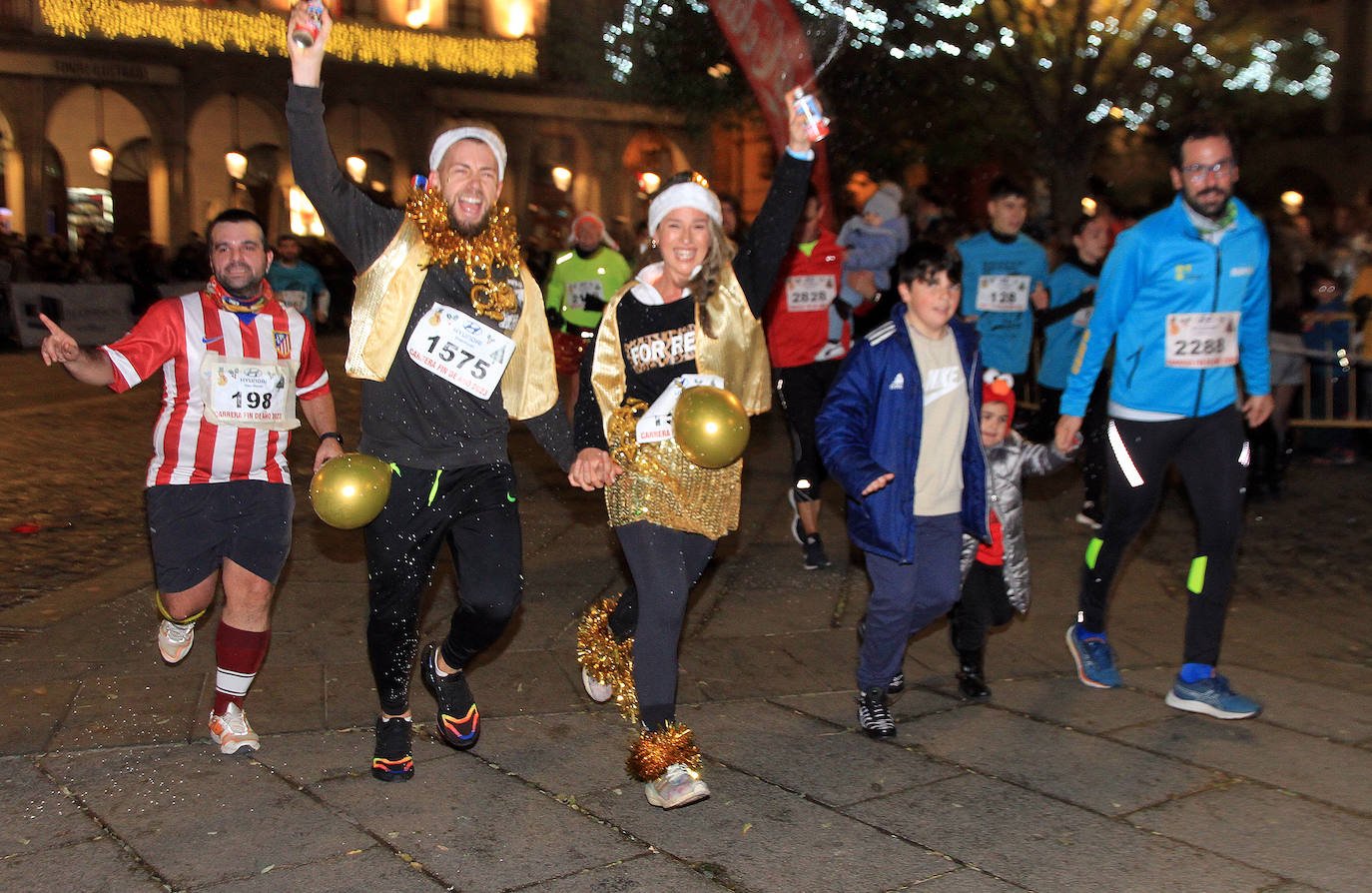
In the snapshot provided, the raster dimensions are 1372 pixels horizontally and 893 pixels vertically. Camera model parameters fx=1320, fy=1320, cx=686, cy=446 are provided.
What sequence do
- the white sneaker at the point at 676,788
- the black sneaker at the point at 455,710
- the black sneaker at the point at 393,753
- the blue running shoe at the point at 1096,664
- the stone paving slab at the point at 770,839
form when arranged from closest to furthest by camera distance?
the stone paving slab at the point at 770,839, the white sneaker at the point at 676,788, the black sneaker at the point at 393,753, the black sneaker at the point at 455,710, the blue running shoe at the point at 1096,664

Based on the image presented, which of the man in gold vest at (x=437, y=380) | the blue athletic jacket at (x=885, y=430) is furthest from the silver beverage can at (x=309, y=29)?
the blue athletic jacket at (x=885, y=430)

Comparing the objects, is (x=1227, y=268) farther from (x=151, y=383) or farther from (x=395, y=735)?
(x=151, y=383)

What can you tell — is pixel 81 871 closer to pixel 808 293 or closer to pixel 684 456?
pixel 684 456

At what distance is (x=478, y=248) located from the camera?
13.5 feet

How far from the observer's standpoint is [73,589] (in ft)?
21.6

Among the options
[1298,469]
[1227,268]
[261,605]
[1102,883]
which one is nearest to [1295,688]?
[1227,268]

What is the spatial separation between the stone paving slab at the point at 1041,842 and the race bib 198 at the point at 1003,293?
4408 mm

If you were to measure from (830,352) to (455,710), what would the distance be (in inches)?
141

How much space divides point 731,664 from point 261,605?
1966mm

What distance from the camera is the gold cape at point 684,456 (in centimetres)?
414

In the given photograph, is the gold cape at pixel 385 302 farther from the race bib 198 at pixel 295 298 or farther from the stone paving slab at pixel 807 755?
the race bib 198 at pixel 295 298

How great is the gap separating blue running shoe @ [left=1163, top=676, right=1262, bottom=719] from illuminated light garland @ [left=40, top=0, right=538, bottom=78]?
30322 mm

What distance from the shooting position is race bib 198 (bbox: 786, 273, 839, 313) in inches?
284

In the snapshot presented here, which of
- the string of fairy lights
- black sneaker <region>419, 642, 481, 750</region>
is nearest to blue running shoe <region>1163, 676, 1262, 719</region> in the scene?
black sneaker <region>419, 642, 481, 750</region>
